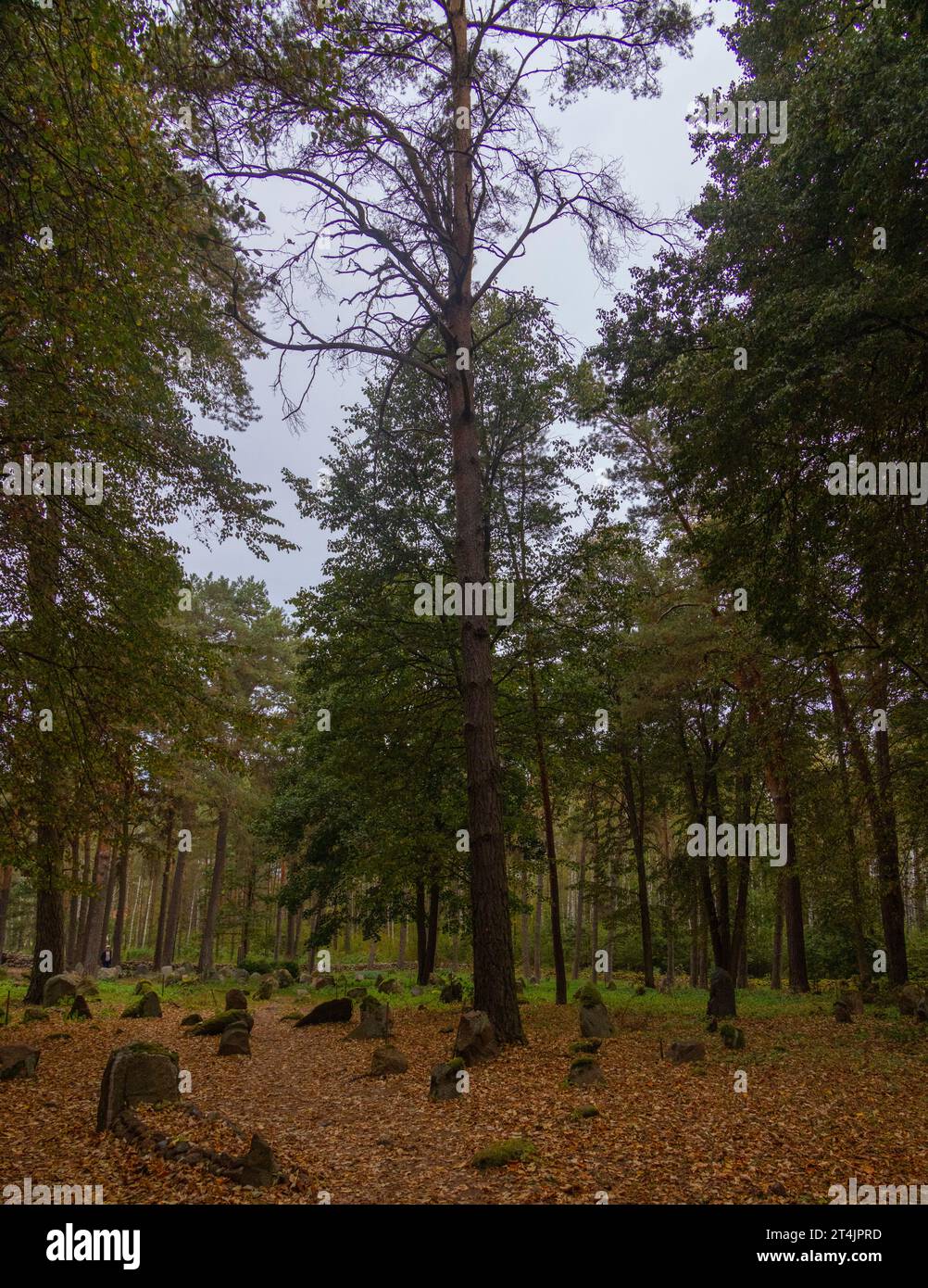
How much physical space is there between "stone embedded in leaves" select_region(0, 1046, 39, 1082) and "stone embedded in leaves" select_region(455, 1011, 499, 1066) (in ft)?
15.7

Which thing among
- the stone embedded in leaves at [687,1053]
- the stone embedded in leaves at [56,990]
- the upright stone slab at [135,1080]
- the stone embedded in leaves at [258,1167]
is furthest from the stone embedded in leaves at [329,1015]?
the stone embedded in leaves at [258,1167]

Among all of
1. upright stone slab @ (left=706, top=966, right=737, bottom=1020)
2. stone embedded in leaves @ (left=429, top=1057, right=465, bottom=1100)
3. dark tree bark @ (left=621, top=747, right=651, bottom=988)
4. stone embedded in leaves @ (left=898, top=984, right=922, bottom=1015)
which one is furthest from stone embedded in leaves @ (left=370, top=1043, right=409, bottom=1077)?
dark tree bark @ (left=621, top=747, right=651, bottom=988)

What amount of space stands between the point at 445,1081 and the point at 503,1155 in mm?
2306

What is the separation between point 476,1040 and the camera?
8617mm

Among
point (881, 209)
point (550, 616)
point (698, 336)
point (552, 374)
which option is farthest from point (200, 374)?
point (881, 209)

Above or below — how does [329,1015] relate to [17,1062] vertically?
below

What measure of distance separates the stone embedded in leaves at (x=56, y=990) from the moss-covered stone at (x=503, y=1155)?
12944 millimetres

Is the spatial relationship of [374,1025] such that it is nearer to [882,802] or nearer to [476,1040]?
[476,1040]

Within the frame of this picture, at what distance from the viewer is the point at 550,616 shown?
41.5 ft

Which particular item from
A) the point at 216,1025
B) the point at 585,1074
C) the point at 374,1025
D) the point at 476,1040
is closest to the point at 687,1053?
the point at 585,1074

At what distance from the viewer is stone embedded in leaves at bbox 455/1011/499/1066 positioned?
28.1 feet

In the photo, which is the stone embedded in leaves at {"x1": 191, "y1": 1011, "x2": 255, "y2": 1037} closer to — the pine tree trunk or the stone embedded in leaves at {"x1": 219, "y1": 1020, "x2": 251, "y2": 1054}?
the stone embedded in leaves at {"x1": 219, "y1": 1020, "x2": 251, "y2": 1054}

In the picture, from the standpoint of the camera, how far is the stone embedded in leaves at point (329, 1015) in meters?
13.3

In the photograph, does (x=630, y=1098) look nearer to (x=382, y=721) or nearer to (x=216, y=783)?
(x=382, y=721)
